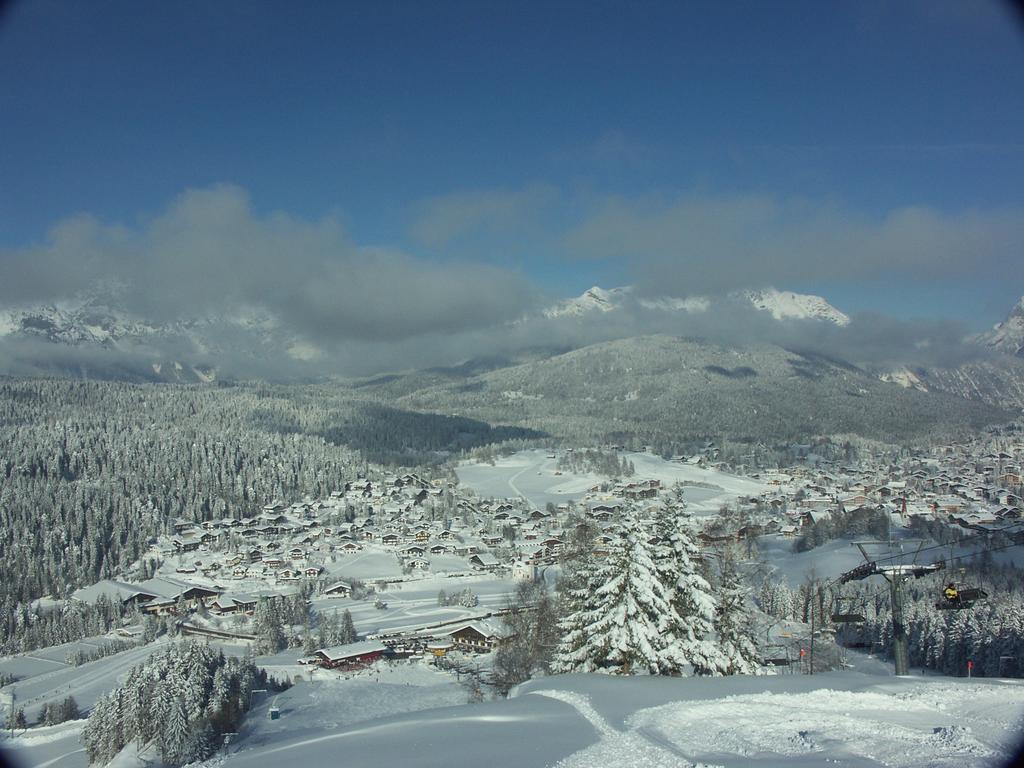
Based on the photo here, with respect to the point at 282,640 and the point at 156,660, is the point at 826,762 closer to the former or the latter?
the point at 156,660

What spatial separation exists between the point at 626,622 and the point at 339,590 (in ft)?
125

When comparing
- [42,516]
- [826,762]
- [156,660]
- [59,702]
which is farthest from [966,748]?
[42,516]

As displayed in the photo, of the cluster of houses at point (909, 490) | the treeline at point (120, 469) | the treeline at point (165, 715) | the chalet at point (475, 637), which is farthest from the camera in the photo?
the cluster of houses at point (909, 490)

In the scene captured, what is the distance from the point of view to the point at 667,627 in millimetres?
12336

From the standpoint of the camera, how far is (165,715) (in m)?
19.0

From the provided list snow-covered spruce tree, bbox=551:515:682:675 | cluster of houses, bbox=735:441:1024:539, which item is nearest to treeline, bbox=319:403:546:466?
cluster of houses, bbox=735:441:1024:539

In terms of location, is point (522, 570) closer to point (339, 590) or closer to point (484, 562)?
point (484, 562)

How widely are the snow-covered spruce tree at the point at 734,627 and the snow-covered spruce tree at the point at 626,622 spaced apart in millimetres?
1878

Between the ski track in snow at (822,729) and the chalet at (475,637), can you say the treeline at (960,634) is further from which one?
the chalet at (475,637)

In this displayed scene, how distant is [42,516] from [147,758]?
2031 inches

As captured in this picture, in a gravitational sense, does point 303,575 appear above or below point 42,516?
below

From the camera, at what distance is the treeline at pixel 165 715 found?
18.6 meters

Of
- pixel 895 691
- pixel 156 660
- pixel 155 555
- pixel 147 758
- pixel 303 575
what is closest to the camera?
pixel 895 691

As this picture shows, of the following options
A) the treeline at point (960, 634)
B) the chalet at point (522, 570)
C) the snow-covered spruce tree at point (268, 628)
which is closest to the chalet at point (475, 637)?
the snow-covered spruce tree at point (268, 628)
